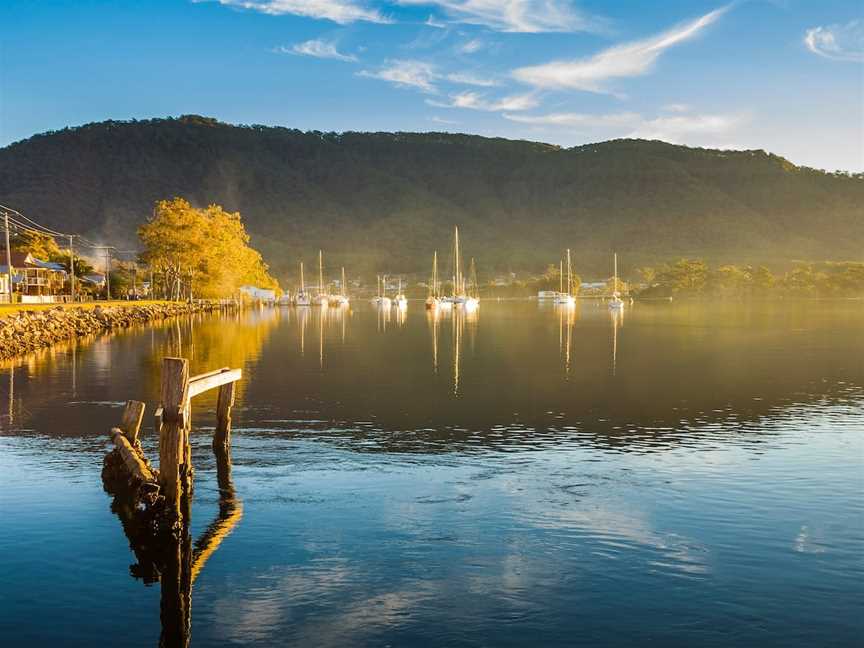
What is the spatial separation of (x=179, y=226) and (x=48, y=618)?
423ft

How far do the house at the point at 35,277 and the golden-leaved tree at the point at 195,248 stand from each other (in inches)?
528

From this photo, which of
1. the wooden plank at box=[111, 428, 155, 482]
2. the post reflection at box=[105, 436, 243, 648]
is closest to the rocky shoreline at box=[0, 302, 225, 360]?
the wooden plank at box=[111, 428, 155, 482]

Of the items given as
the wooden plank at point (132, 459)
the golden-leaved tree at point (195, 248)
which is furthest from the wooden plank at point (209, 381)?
the golden-leaved tree at point (195, 248)

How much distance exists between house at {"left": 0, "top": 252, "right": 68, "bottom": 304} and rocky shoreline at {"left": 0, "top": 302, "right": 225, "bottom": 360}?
14959mm

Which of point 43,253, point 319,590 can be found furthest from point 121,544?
point 43,253

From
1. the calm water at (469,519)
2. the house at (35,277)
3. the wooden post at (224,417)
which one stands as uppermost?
the house at (35,277)

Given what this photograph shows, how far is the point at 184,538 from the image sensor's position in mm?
18391

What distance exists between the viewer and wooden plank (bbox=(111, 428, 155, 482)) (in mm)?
19527

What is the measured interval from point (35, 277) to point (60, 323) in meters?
58.3

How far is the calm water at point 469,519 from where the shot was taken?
14547mm

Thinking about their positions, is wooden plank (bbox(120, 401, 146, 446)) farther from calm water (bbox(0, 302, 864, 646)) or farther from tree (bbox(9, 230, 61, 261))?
tree (bbox(9, 230, 61, 261))

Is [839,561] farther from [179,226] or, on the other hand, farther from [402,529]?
[179,226]

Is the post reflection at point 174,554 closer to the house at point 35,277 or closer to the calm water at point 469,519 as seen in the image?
the calm water at point 469,519

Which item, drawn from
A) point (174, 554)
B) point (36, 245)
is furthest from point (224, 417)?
point (36, 245)
